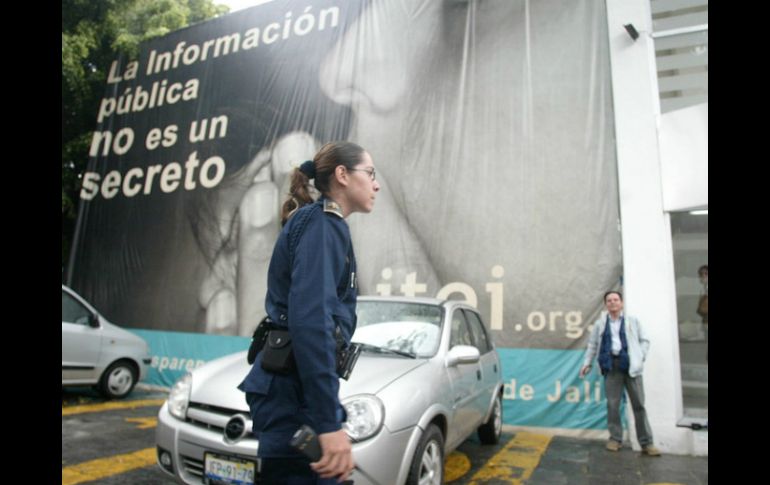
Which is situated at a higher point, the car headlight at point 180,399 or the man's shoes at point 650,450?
the car headlight at point 180,399

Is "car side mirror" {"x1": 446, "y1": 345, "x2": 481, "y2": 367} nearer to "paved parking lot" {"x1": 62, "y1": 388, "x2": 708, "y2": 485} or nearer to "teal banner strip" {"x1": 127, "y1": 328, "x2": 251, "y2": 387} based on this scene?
"paved parking lot" {"x1": 62, "y1": 388, "x2": 708, "y2": 485}

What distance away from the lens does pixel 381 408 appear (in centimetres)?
302

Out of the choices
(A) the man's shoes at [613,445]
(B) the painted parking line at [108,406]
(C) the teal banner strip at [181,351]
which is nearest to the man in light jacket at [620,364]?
(A) the man's shoes at [613,445]

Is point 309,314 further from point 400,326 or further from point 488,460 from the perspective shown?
point 488,460

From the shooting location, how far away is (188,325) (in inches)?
372

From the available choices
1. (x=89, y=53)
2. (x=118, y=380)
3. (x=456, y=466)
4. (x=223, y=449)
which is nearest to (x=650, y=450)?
(x=456, y=466)

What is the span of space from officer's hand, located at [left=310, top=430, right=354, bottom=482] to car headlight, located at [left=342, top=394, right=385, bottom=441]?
4.88 feet

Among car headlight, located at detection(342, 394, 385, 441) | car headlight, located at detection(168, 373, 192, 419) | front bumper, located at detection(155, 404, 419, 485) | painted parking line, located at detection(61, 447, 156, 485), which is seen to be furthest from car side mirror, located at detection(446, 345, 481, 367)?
painted parking line, located at detection(61, 447, 156, 485)

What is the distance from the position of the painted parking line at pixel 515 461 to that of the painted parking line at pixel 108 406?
4.91 m

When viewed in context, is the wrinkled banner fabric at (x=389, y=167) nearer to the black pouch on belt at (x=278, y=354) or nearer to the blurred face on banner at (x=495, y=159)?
the blurred face on banner at (x=495, y=159)

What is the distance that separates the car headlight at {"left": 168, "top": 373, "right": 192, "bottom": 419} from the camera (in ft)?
11.2

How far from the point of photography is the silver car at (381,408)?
2.93 meters
